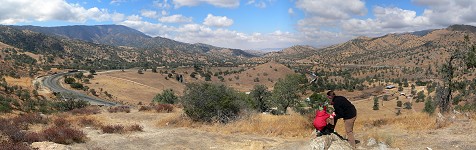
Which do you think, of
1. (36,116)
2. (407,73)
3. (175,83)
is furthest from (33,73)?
(407,73)

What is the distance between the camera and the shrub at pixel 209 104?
20.7m

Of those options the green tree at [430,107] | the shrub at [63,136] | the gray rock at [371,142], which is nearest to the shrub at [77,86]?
the green tree at [430,107]

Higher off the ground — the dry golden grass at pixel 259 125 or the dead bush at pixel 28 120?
the dead bush at pixel 28 120

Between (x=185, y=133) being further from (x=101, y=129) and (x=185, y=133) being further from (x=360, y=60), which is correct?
(x=360, y=60)

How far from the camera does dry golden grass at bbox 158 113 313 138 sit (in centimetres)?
1719

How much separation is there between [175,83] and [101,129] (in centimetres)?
8481

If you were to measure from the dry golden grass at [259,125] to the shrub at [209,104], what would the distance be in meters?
0.62

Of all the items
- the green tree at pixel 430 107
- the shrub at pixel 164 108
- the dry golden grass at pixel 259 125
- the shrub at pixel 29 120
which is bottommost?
the green tree at pixel 430 107

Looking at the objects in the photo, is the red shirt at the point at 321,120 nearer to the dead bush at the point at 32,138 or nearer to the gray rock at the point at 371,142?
the gray rock at the point at 371,142

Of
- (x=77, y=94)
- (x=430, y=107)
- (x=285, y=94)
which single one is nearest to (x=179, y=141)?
(x=285, y=94)

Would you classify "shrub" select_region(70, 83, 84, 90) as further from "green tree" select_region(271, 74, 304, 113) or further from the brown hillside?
"green tree" select_region(271, 74, 304, 113)

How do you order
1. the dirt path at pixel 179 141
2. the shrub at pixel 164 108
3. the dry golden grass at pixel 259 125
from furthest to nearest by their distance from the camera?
1. the shrub at pixel 164 108
2. the dry golden grass at pixel 259 125
3. the dirt path at pixel 179 141

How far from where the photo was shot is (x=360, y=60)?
611ft

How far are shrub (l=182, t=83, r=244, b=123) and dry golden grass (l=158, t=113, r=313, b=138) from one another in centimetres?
62
